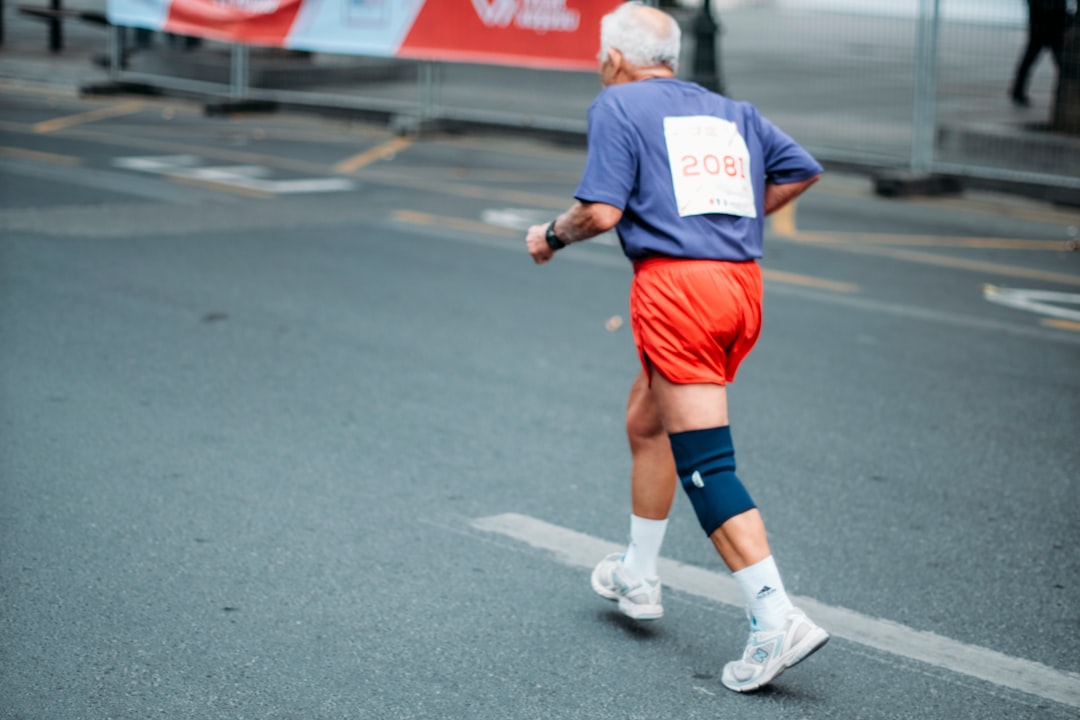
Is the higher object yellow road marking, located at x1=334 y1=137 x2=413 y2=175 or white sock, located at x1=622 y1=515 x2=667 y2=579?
yellow road marking, located at x1=334 y1=137 x2=413 y2=175

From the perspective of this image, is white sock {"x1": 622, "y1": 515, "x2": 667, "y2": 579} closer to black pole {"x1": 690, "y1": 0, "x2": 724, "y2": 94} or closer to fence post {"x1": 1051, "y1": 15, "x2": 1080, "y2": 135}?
fence post {"x1": 1051, "y1": 15, "x2": 1080, "y2": 135}

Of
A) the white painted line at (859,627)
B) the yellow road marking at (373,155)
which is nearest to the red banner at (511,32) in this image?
the yellow road marking at (373,155)

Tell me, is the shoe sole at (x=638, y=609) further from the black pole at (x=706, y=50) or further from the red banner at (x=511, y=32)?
the black pole at (x=706, y=50)

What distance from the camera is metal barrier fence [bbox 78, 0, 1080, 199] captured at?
1250cm

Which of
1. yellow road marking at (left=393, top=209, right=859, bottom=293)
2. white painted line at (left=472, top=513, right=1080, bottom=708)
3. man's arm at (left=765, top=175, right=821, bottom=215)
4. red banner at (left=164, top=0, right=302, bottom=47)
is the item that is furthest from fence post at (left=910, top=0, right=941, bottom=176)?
man's arm at (left=765, top=175, right=821, bottom=215)

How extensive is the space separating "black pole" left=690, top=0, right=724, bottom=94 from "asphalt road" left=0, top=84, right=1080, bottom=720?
657 cm

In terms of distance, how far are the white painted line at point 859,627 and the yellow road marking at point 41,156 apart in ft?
29.2

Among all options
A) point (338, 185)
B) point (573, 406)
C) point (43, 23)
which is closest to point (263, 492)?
point (573, 406)

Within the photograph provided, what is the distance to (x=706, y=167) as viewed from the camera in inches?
147

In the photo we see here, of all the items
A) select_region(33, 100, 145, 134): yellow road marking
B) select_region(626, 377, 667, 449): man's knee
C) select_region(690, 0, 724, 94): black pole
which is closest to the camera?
select_region(626, 377, 667, 449): man's knee

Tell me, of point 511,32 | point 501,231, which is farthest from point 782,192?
point 511,32

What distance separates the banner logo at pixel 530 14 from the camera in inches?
541

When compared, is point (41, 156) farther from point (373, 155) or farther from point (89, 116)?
point (89, 116)

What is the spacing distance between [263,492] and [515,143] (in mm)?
11042
